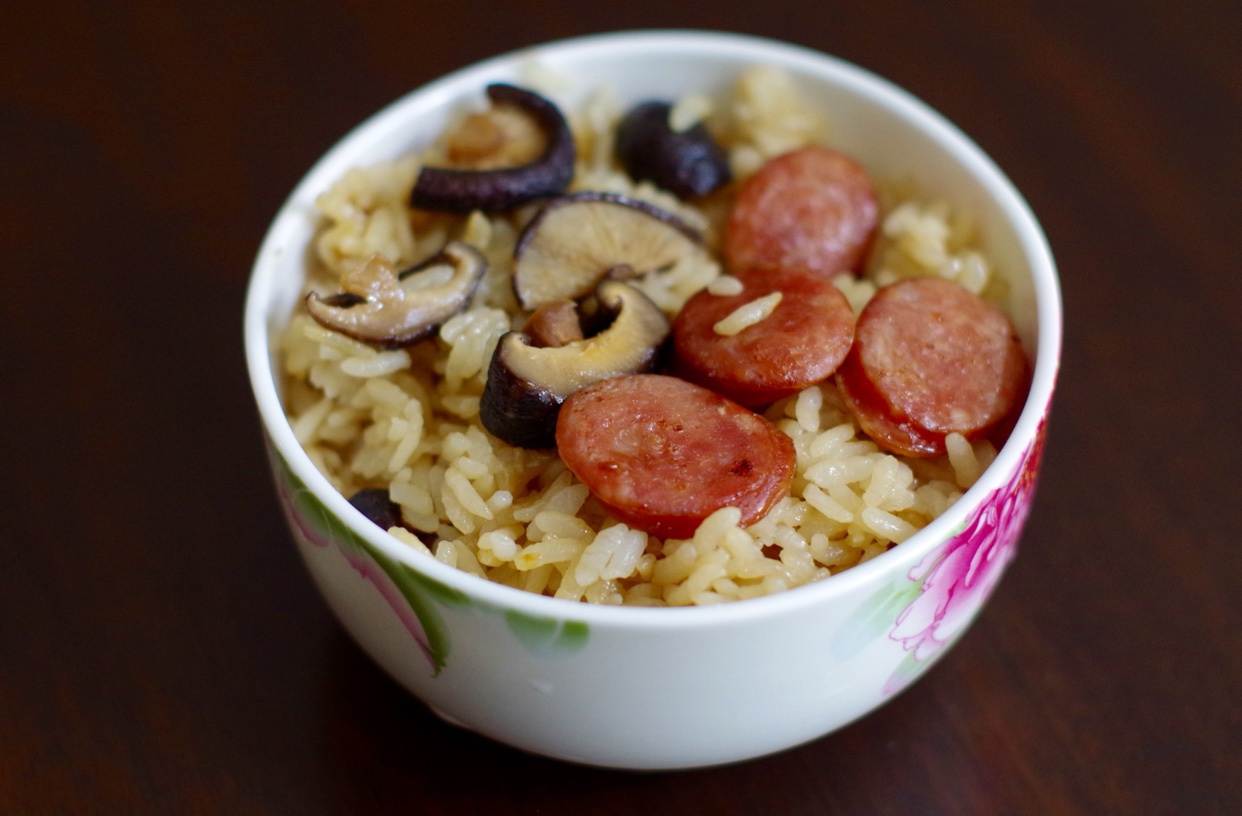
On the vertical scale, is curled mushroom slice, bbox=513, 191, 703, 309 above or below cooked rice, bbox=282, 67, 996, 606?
above

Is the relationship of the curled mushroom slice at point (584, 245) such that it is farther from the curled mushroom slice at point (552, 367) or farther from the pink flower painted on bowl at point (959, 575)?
the pink flower painted on bowl at point (959, 575)

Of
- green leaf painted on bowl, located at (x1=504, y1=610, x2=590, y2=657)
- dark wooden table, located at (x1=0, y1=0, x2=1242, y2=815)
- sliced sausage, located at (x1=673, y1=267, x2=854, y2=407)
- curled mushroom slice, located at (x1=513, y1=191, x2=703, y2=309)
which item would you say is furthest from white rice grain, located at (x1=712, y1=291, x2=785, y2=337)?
dark wooden table, located at (x1=0, y1=0, x2=1242, y2=815)

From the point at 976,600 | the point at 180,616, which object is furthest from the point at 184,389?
the point at 976,600

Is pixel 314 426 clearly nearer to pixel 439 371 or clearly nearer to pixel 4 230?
pixel 439 371

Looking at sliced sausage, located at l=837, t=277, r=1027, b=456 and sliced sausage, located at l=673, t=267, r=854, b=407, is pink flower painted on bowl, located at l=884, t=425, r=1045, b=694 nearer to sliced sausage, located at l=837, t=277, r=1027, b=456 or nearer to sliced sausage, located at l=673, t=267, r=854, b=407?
sliced sausage, located at l=837, t=277, r=1027, b=456

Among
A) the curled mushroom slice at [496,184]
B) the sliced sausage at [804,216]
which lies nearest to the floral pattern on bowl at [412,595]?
the curled mushroom slice at [496,184]

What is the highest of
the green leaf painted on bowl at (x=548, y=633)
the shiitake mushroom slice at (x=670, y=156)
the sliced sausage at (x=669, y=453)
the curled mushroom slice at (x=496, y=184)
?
the curled mushroom slice at (x=496, y=184)

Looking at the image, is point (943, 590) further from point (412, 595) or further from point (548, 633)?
point (412, 595)
